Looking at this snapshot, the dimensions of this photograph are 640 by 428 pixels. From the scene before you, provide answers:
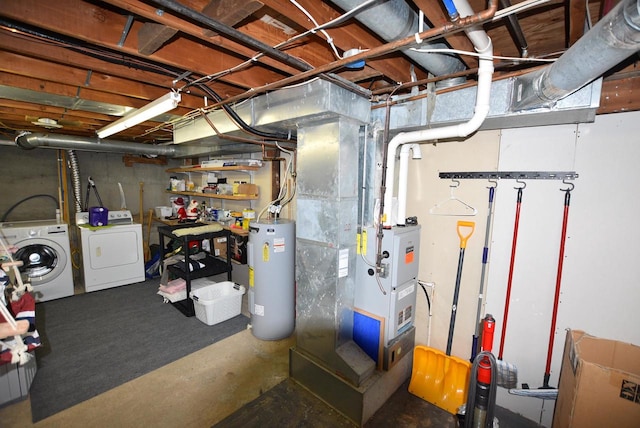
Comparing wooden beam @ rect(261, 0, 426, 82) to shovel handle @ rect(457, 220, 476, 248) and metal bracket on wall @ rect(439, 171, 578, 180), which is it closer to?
metal bracket on wall @ rect(439, 171, 578, 180)

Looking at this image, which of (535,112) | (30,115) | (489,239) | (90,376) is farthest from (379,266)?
(30,115)

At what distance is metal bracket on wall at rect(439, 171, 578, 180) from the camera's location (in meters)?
1.79

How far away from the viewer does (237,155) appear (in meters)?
4.45

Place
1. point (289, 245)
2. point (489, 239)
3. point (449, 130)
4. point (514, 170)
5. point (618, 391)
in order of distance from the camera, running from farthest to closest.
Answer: point (289, 245) → point (489, 239) → point (514, 170) → point (449, 130) → point (618, 391)

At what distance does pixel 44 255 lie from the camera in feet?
12.4

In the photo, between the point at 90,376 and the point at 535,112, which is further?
the point at 90,376

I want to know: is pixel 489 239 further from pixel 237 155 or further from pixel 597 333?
pixel 237 155

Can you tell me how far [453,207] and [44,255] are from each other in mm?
5202

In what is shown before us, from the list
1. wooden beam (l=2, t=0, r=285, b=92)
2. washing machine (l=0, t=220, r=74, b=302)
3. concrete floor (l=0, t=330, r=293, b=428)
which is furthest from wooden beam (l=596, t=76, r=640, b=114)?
washing machine (l=0, t=220, r=74, b=302)

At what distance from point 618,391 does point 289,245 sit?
2458 mm

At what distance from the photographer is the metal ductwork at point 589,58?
82cm

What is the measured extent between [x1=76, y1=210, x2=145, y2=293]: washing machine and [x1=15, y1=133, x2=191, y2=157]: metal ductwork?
1.02m

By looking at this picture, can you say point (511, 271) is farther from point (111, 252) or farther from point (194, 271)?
point (111, 252)

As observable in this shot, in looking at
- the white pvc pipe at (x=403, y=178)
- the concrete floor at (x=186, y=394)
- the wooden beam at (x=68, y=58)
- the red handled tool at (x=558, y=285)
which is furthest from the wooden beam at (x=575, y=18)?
the concrete floor at (x=186, y=394)
